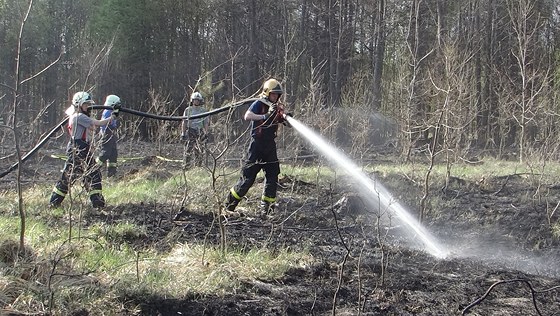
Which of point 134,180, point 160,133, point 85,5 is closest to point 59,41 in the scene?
point 85,5

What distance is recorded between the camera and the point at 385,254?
5.09m

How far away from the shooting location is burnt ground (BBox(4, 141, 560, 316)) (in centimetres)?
358

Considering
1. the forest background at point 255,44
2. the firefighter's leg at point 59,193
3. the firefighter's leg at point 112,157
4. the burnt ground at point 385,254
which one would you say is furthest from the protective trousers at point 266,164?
the forest background at point 255,44

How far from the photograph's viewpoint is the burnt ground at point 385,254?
3.58 metres

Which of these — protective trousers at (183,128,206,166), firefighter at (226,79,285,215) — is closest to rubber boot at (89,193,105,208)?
protective trousers at (183,128,206,166)

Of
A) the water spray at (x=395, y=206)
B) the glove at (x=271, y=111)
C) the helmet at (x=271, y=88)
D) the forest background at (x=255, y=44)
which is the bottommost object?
the water spray at (x=395, y=206)

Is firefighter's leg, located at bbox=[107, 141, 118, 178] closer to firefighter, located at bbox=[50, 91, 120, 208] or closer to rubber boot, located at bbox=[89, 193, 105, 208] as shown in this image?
firefighter, located at bbox=[50, 91, 120, 208]

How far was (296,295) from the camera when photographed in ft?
12.4

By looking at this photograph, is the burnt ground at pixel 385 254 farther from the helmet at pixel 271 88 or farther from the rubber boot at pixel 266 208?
the helmet at pixel 271 88

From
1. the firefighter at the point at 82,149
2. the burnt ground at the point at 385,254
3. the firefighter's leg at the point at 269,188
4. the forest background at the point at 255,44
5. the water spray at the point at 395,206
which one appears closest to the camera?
the burnt ground at the point at 385,254

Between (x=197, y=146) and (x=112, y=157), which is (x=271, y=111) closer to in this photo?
(x=197, y=146)

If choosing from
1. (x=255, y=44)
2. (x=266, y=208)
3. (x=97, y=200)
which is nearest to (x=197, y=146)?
(x=266, y=208)

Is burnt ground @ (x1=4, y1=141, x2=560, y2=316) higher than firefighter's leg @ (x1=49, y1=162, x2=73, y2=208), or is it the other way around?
firefighter's leg @ (x1=49, y1=162, x2=73, y2=208)

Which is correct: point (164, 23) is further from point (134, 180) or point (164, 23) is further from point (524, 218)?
point (524, 218)
